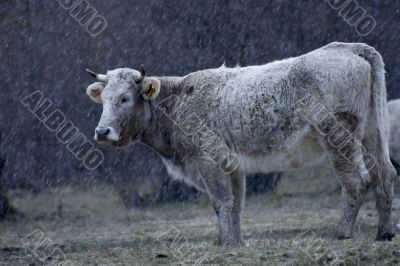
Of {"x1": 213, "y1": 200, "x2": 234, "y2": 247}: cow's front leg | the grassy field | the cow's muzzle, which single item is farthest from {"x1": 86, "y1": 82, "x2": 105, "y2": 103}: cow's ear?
{"x1": 213, "y1": 200, "x2": 234, "y2": 247}: cow's front leg

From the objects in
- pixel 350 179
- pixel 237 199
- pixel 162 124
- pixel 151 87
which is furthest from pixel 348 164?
pixel 151 87

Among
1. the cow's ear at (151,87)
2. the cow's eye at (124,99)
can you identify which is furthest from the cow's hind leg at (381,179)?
the cow's eye at (124,99)

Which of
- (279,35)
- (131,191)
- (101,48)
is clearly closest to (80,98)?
(101,48)

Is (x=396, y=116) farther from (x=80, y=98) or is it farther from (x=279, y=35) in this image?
(x=80, y=98)

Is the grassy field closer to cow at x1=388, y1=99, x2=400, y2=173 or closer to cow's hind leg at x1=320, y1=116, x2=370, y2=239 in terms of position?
cow's hind leg at x1=320, y1=116, x2=370, y2=239

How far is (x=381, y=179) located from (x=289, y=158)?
1.07m

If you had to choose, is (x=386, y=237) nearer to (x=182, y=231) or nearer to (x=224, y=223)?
(x=224, y=223)

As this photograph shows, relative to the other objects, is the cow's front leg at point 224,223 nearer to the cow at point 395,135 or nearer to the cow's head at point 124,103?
the cow's head at point 124,103

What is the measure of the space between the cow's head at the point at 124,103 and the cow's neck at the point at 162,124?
0.08m

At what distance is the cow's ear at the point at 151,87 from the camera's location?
907 centimetres

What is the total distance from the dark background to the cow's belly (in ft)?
23.5

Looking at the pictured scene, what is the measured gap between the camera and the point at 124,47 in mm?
15719

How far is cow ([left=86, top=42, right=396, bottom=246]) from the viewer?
27.0 feet

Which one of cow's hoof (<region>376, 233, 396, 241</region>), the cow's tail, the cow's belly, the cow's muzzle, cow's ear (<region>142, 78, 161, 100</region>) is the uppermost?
cow's ear (<region>142, 78, 161, 100</region>)
